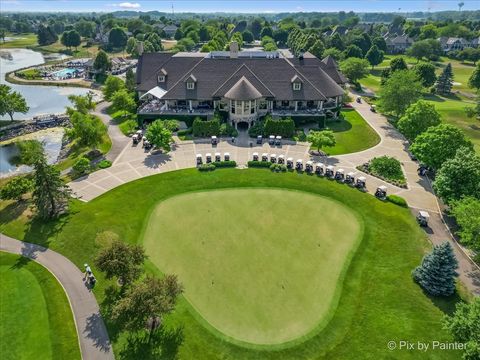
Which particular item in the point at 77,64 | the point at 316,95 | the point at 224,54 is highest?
the point at 224,54

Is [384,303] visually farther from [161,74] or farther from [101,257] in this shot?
[161,74]

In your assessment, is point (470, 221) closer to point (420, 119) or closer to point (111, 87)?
point (420, 119)

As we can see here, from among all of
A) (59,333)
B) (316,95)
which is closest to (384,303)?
(59,333)

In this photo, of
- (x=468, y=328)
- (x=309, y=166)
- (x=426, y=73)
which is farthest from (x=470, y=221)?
(x=426, y=73)

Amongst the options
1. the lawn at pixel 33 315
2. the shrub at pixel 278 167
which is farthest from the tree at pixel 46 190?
the shrub at pixel 278 167

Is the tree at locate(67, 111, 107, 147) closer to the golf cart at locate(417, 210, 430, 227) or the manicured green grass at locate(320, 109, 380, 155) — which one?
the manicured green grass at locate(320, 109, 380, 155)

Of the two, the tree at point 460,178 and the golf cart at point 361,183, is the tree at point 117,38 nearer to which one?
the golf cart at point 361,183
